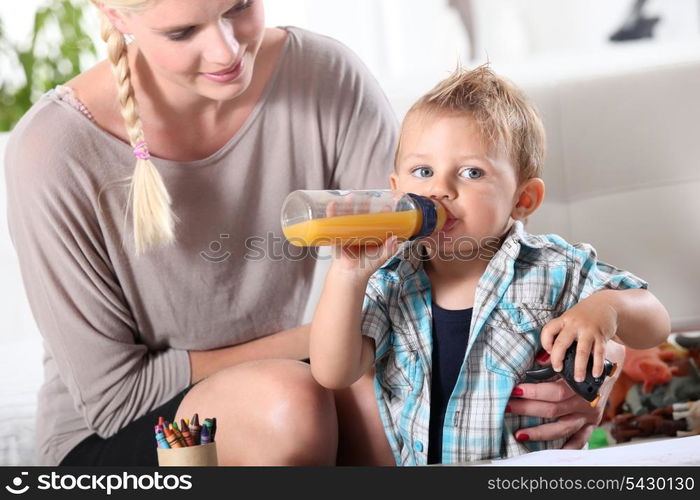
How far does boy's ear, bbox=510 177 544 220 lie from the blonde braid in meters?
0.56

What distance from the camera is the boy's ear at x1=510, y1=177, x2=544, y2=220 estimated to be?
4.26 feet

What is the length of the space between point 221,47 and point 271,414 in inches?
21.7

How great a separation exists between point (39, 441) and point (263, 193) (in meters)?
0.56

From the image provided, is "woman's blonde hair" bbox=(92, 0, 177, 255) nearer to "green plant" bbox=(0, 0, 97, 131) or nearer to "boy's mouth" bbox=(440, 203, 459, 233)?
"boy's mouth" bbox=(440, 203, 459, 233)

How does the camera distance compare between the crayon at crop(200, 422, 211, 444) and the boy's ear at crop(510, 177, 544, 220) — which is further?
the boy's ear at crop(510, 177, 544, 220)

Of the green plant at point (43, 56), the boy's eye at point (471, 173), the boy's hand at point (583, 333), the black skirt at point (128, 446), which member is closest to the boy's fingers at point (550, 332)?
the boy's hand at point (583, 333)

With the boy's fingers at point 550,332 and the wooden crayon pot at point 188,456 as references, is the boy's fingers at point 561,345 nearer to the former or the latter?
the boy's fingers at point 550,332

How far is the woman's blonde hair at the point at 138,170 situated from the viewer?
1396 millimetres

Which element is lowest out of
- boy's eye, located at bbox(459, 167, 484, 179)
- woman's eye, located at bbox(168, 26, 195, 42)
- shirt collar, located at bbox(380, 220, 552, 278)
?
shirt collar, located at bbox(380, 220, 552, 278)

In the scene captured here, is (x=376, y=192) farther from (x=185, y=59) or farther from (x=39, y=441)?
(x=39, y=441)

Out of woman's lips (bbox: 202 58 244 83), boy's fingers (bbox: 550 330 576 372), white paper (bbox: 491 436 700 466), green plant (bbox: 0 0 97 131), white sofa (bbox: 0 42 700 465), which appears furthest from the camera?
green plant (bbox: 0 0 97 131)

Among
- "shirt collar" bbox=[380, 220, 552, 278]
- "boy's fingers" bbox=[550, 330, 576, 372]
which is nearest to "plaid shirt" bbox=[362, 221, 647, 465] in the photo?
"shirt collar" bbox=[380, 220, 552, 278]

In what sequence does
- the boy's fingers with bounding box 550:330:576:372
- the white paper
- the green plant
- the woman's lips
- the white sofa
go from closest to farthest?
the white paper, the boy's fingers with bounding box 550:330:576:372, the woman's lips, the white sofa, the green plant

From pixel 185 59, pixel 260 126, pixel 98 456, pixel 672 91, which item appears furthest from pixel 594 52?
pixel 98 456
